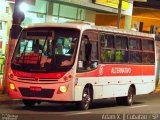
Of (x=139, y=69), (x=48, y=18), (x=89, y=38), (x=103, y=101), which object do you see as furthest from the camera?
(x=48, y=18)

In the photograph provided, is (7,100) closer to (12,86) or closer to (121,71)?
(12,86)

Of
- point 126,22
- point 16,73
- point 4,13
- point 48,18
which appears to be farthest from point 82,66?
point 126,22

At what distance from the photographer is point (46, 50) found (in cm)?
1842

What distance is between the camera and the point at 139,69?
2352 centimetres

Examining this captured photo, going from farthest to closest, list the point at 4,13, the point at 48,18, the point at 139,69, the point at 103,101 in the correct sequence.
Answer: the point at 48,18, the point at 4,13, the point at 103,101, the point at 139,69

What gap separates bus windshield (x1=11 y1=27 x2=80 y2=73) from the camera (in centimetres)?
1812

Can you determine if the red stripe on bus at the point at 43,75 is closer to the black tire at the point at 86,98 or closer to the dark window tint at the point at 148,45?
the black tire at the point at 86,98

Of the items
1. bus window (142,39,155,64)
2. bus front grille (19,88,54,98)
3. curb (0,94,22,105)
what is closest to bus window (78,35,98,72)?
bus front grille (19,88,54,98)

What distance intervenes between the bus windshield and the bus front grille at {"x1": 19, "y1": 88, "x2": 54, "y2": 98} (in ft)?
1.99

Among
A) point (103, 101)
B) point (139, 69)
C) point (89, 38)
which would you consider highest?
point (89, 38)

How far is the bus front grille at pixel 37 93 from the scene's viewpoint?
59.0 ft

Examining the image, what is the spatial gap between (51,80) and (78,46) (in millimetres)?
1399

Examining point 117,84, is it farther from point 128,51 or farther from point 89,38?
point 89,38

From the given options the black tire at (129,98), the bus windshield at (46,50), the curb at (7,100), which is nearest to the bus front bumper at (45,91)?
the bus windshield at (46,50)
